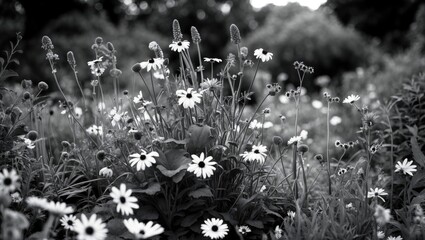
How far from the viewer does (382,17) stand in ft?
56.6

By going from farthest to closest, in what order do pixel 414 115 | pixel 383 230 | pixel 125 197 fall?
1. pixel 414 115
2. pixel 383 230
3. pixel 125 197

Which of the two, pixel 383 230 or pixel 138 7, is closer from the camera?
pixel 383 230

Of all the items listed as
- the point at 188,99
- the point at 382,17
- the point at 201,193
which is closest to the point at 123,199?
the point at 201,193

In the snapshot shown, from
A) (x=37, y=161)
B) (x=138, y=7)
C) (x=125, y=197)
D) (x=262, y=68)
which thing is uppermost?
(x=138, y=7)

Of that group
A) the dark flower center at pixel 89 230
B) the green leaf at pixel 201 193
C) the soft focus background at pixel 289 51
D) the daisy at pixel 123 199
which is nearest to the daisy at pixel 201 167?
the green leaf at pixel 201 193

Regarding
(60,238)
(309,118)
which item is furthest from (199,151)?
(309,118)

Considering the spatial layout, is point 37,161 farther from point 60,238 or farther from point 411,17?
point 411,17

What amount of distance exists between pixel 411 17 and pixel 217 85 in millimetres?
17100

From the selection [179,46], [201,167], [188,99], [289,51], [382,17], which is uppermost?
[382,17]

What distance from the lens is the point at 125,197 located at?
5.12 feet

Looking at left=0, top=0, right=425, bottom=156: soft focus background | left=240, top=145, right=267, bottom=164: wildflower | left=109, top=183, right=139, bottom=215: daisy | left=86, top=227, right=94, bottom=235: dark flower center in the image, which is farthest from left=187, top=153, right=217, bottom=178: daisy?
left=0, top=0, right=425, bottom=156: soft focus background

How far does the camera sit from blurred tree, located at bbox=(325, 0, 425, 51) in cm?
1636

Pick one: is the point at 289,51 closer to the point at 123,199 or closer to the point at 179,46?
the point at 179,46

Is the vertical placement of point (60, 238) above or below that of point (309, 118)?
below
